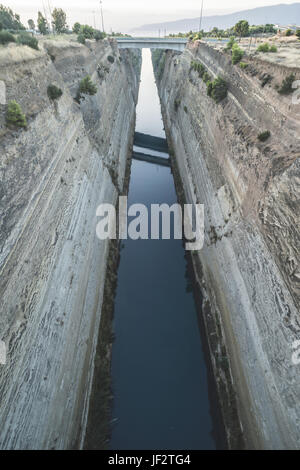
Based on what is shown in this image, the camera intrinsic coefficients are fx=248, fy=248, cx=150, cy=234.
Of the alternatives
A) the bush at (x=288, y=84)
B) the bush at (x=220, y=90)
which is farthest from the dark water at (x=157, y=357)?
the bush at (x=288, y=84)

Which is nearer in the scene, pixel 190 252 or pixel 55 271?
pixel 55 271

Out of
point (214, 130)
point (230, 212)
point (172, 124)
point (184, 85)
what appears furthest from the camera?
point (172, 124)

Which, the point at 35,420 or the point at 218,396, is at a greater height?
the point at 35,420

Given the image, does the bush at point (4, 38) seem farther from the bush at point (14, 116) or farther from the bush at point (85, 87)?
the bush at point (85, 87)

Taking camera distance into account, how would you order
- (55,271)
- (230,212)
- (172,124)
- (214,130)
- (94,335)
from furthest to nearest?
(172,124) < (214,130) < (230,212) < (94,335) < (55,271)

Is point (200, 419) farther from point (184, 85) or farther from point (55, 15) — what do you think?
point (55, 15)

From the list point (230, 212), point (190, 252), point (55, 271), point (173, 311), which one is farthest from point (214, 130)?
point (55, 271)

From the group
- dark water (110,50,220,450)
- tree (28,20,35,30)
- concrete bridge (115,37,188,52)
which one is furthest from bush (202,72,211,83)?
→ tree (28,20,35,30)
